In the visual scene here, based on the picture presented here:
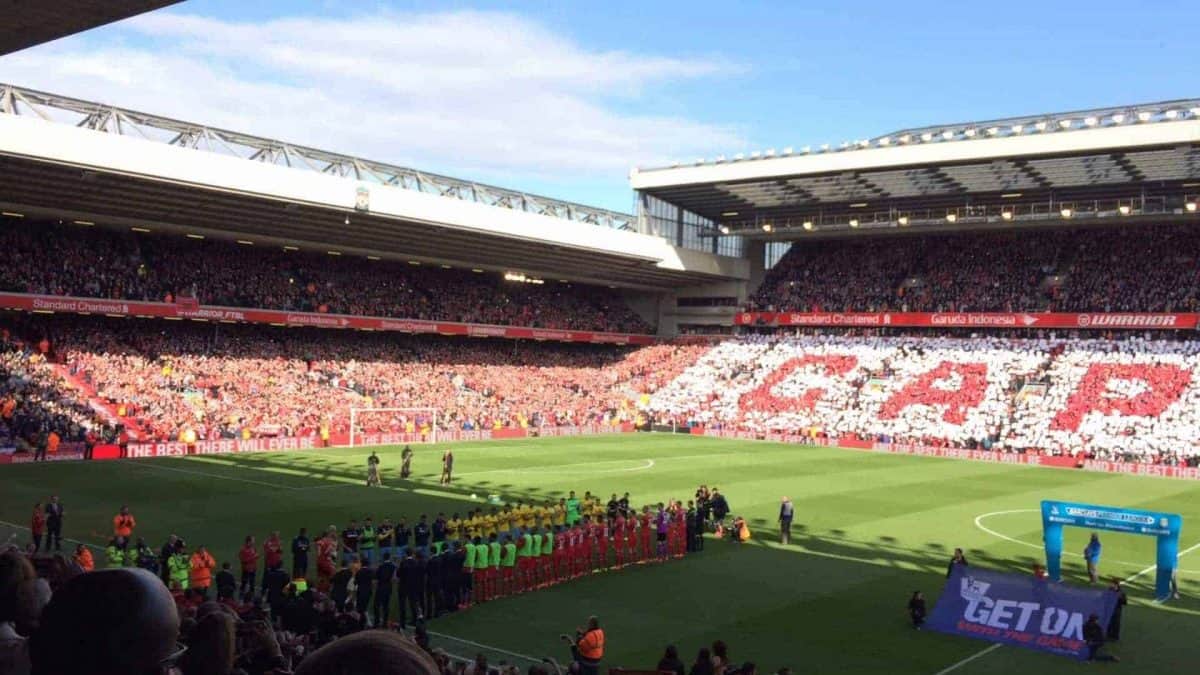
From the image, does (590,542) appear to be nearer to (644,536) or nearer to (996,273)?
(644,536)

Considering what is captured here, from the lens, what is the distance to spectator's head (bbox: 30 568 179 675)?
237 centimetres

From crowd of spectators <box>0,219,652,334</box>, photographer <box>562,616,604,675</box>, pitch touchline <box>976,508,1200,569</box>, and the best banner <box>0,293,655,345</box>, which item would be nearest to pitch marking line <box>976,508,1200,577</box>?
pitch touchline <box>976,508,1200,569</box>

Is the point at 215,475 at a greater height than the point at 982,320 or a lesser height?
lesser

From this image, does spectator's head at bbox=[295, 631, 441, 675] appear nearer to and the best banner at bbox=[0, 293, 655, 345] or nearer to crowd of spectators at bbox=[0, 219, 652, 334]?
and the best banner at bbox=[0, 293, 655, 345]

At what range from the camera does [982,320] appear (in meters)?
64.8

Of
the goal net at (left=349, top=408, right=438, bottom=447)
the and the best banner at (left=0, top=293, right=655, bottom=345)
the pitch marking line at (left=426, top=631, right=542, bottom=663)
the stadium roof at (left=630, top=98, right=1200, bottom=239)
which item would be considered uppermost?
the stadium roof at (left=630, top=98, right=1200, bottom=239)

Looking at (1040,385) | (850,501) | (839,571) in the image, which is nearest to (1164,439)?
(1040,385)

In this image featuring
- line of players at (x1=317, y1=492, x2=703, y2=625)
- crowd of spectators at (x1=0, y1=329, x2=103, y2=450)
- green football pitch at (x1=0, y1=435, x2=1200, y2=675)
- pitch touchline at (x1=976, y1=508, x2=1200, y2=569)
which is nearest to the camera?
green football pitch at (x1=0, y1=435, x2=1200, y2=675)

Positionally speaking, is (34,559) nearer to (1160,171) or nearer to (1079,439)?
(1079,439)

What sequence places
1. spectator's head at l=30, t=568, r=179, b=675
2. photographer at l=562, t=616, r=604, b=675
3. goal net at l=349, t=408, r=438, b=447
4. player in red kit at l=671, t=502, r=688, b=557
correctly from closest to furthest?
spectator's head at l=30, t=568, r=179, b=675 < photographer at l=562, t=616, r=604, b=675 < player in red kit at l=671, t=502, r=688, b=557 < goal net at l=349, t=408, r=438, b=447

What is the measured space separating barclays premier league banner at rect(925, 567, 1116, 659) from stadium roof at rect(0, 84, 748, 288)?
122 ft

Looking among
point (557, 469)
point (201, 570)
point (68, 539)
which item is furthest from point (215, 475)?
point (201, 570)

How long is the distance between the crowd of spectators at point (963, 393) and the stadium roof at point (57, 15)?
49.7 metres

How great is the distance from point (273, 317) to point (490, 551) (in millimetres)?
38953
